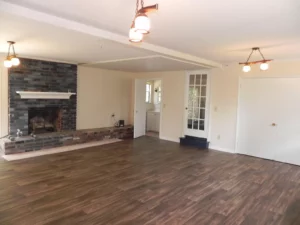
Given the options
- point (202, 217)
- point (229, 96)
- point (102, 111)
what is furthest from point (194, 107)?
point (202, 217)

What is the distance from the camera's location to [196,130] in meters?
6.96

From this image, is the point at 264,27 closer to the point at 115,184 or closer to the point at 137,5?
the point at 137,5

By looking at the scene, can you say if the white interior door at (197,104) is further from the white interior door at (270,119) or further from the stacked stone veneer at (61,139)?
the stacked stone veneer at (61,139)

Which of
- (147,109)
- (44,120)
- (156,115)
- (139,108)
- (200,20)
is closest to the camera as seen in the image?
(200,20)

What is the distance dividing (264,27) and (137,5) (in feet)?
5.80

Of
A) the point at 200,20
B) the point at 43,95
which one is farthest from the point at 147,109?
the point at 200,20

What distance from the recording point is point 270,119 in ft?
18.2

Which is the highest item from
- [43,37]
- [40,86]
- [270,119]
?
[43,37]

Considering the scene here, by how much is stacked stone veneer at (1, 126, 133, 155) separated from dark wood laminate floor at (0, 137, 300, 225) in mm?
661

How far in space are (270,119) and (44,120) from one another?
6006 millimetres

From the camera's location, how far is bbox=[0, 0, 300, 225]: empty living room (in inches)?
108

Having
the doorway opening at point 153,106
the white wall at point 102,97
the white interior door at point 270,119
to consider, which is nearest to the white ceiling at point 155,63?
the white wall at point 102,97

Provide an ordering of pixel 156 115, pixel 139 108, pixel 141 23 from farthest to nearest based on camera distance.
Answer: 1. pixel 156 115
2. pixel 139 108
3. pixel 141 23

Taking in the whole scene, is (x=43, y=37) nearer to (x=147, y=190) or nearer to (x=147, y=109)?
(x=147, y=190)
